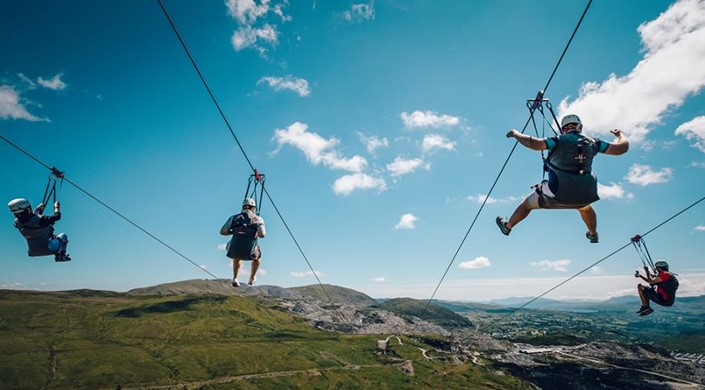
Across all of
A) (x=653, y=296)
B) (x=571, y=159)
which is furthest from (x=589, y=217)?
(x=653, y=296)

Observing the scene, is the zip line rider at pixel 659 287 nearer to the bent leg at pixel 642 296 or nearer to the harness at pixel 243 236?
the bent leg at pixel 642 296

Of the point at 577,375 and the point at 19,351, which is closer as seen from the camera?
the point at 19,351

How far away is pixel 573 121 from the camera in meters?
8.00

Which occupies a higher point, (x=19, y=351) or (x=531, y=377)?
(x=19, y=351)

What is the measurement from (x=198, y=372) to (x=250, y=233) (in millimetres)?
183664

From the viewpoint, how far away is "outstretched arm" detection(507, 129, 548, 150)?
7.57 metres

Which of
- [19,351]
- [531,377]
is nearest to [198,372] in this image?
[19,351]

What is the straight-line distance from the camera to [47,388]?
142m

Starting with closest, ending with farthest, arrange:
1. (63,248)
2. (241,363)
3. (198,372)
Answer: (63,248) < (198,372) < (241,363)

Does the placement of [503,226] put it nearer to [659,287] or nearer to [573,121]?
[573,121]

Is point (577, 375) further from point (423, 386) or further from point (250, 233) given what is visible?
point (250, 233)

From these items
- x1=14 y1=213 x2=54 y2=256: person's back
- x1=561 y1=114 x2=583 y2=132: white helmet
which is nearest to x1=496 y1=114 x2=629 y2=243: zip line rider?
x1=561 y1=114 x2=583 y2=132: white helmet

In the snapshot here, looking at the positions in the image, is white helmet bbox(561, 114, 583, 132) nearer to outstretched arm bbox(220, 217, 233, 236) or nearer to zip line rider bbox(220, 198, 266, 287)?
zip line rider bbox(220, 198, 266, 287)

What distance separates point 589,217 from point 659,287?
31.1 ft
